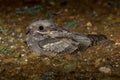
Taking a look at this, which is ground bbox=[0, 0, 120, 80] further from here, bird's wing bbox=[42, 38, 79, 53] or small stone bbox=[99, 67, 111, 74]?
bird's wing bbox=[42, 38, 79, 53]

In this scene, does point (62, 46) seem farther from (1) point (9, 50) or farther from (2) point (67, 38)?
→ (1) point (9, 50)

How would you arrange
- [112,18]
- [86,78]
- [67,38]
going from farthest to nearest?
[112,18]
[67,38]
[86,78]

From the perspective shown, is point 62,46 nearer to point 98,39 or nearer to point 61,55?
point 61,55

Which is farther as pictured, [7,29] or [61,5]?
[61,5]

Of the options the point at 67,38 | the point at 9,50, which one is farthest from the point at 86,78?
the point at 9,50

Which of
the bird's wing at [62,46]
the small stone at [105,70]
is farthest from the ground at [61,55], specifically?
the bird's wing at [62,46]

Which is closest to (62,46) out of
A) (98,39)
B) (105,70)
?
(98,39)

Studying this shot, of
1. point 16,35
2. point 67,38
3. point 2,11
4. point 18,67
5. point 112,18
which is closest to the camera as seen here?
point 18,67
